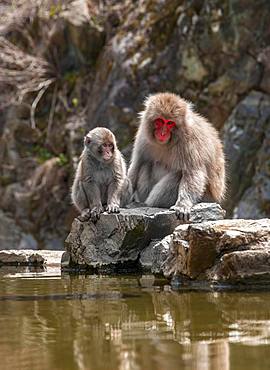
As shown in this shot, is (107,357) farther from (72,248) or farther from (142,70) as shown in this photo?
(142,70)

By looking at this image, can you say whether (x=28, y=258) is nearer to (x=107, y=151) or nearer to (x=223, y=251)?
(x=107, y=151)

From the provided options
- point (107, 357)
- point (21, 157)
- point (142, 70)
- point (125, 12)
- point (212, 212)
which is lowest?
point (107, 357)

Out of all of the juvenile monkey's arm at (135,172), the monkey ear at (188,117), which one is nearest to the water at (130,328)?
the monkey ear at (188,117)

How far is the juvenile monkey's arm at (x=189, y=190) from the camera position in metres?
6.13

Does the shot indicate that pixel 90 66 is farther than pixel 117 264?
Yes

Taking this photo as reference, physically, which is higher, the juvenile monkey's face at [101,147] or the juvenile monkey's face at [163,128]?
the juvenile monkey's face at [163,128]

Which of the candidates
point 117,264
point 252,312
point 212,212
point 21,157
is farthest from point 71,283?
point 21,157

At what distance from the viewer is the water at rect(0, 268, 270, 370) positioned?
2535 mm

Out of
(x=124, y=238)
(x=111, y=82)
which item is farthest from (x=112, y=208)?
(x=111, y=82)

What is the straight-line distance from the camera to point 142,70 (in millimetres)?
12180

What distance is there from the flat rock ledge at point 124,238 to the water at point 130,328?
1017 millimetres

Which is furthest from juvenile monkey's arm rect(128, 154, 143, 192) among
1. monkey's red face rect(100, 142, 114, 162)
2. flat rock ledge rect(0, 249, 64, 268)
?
flat rock ledge rect(0, 249, 64, 268)

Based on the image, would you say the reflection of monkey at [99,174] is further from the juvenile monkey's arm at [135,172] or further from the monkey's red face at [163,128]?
the juvenile monkey's arm at [135,172]

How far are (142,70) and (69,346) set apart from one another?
31.8 feet
